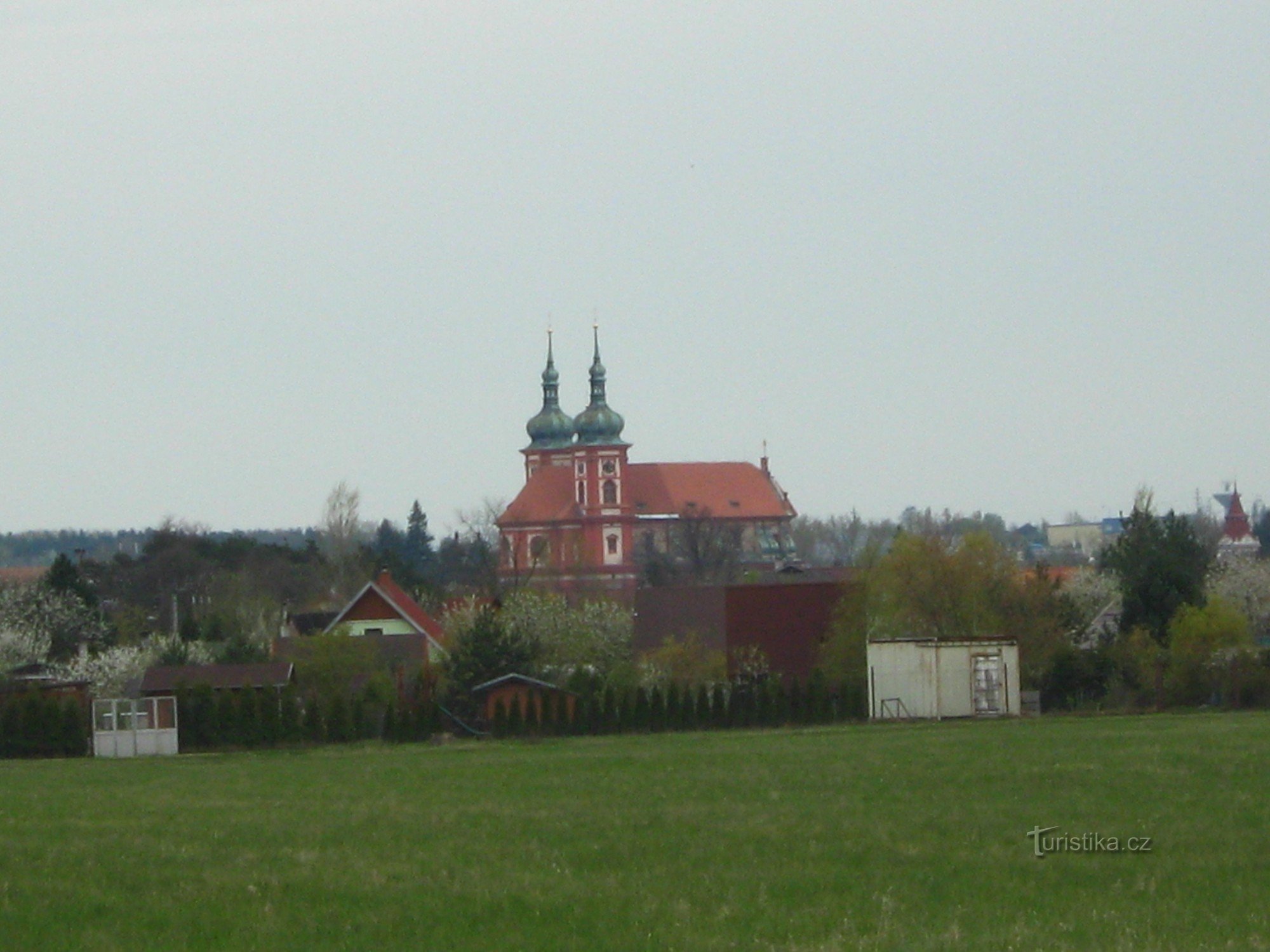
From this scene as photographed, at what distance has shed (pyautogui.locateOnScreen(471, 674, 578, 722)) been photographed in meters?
52.6

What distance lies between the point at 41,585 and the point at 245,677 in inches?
1419

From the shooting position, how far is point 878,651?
51.2 meters

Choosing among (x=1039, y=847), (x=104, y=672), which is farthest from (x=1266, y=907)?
(x=104, y=672)

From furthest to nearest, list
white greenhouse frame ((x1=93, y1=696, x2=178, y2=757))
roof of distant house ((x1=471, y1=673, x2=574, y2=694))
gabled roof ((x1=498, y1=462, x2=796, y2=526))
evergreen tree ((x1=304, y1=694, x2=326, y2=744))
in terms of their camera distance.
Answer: gabled roof ((x1=498, y1=462, x2=796, y2=526))
roof of distant house ((x1=471, y1=673, x2=574, y2=694))
evergreen tree ((x1=304, y1=694, x2=326, y2=744))
white greenhouse frame ((x1=93, y1=696, x2=178, y2=757))

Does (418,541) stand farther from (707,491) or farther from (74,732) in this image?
(74,732)

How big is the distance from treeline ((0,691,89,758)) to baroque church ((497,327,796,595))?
98.1 m

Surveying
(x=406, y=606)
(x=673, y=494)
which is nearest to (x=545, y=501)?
(x=673, y=494)

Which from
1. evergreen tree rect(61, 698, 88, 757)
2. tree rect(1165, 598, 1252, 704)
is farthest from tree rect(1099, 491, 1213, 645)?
evergreen tree rect(61, 698, 88, 757)

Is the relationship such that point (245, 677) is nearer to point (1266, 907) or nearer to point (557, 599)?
point (557, 599)

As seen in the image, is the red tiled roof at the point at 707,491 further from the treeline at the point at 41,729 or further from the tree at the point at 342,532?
the treeline at the point at 41,729

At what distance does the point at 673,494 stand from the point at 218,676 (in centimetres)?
11924

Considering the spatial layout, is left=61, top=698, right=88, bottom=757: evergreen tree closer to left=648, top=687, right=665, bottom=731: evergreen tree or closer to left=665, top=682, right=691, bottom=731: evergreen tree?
left=648, top=687, right=665, bottom=731: evergreen tree

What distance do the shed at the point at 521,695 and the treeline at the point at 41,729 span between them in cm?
1044

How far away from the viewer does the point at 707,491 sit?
178500 mm
